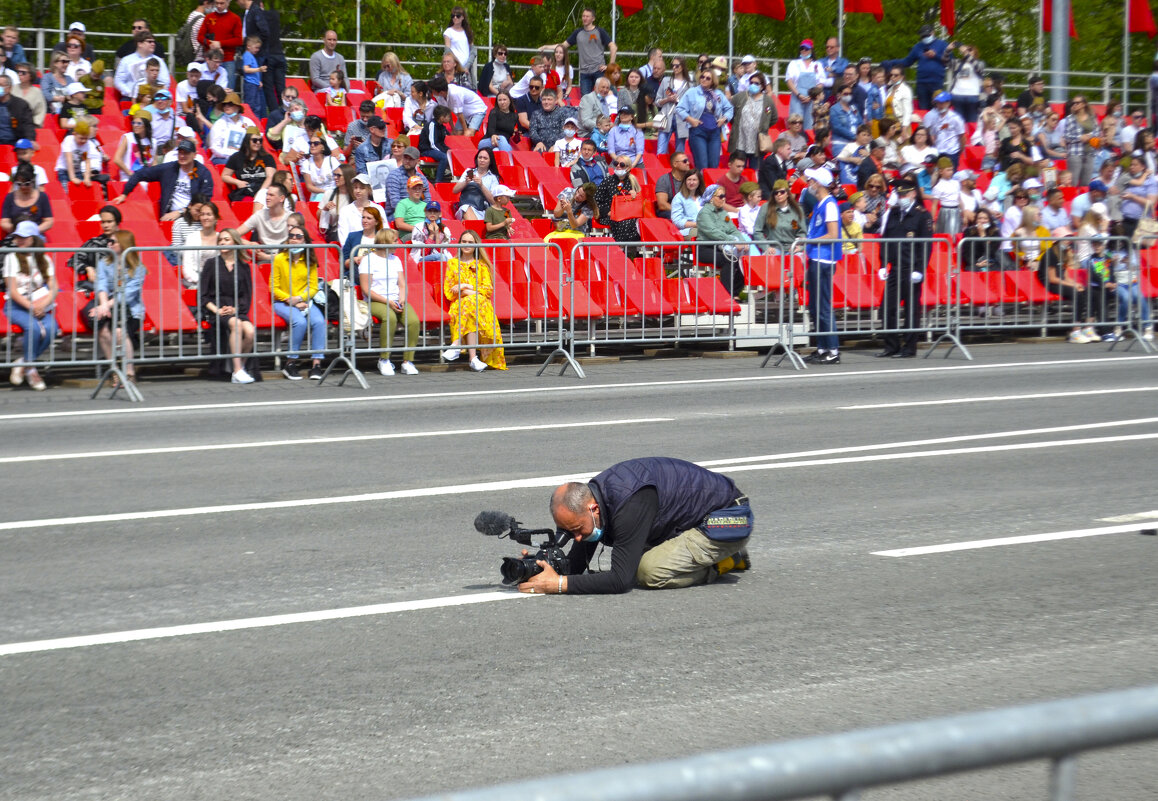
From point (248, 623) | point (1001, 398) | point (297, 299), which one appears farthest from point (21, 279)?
point (1001, 398)

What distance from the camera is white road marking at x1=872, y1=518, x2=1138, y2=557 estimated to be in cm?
804

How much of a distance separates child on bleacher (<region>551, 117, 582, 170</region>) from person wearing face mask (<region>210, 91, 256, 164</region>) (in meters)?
5.20

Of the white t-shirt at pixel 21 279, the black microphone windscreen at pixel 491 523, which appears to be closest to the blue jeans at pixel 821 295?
the white t-shirt at pixel 21 279

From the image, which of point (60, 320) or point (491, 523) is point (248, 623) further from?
point (60, 320)

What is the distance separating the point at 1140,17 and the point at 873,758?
36.6 m

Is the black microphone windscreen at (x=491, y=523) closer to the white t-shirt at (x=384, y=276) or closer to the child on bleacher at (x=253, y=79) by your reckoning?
the white t-shirt at (x=384, y=276)

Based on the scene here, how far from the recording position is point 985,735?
1804 millimetres

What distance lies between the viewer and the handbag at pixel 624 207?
70.4 ft

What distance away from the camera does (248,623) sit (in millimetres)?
6621

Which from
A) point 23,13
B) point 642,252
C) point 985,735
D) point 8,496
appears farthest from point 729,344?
point 23,13

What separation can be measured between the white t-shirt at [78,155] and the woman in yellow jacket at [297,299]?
4.89 meters

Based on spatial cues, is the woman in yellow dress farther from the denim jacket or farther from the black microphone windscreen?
the black microphone windscreen

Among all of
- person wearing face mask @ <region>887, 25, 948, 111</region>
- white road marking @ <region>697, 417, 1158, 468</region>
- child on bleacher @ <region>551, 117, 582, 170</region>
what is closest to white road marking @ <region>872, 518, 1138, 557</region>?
white road marking @ <region>697, 417, 1158, 468</region>

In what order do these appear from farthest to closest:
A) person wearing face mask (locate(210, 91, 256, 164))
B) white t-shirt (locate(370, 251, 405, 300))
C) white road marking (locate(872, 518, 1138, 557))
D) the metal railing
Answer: the metal railing
person wearing face mask (locate(210, 91, 256, 164))
white t-shirt (locate(370, 251, 405, 300))
white road marking (locate(872, 518, 1138, 557))
